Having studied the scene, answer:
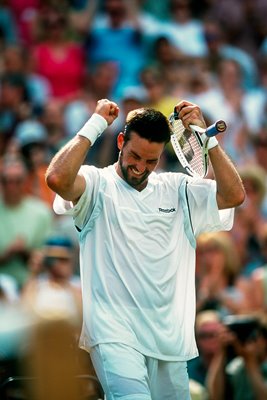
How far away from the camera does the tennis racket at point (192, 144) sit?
639cm

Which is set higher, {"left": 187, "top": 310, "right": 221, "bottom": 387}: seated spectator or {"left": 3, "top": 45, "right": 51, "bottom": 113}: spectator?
{"left": 3, "top": 45, "right": 51, "bottom": 113}: spectator

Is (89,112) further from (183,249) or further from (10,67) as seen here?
(183,249)

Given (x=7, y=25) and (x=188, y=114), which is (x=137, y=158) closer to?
(x=188, y=114)

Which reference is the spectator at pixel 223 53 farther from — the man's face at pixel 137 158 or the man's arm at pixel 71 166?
the man's arm at pixel 71 166

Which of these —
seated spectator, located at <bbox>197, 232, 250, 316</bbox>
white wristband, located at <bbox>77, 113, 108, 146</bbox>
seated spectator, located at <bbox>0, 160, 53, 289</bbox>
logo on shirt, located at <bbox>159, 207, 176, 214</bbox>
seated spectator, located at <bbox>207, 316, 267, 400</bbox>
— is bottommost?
seated spectator, located at <bbox>207, 316, 267, 400</bbox>

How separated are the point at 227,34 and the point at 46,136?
3.63 metres

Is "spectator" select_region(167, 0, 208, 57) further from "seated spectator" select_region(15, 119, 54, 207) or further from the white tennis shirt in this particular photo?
the white tennis shirt

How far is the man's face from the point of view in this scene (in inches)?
250

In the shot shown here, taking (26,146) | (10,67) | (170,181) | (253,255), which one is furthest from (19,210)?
(170,181)

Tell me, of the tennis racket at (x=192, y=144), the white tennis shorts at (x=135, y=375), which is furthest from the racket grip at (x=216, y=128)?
the white tennis shorts at (x=135, y=375)

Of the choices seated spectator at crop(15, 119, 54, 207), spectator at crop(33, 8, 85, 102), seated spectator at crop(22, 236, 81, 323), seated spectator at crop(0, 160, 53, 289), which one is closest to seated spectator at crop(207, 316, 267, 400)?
seated spectator at crop(22, 236, 81, 323)

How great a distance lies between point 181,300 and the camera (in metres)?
6.57

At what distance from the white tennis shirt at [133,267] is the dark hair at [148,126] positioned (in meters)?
0.29

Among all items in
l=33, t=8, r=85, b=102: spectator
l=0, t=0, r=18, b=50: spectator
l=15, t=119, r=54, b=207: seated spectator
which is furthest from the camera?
l=0, t=0, r=18, b=50: spectator
